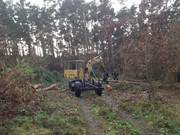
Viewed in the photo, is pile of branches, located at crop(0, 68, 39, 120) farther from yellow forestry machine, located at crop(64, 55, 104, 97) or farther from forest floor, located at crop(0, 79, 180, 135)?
yellow forestry machine, located at crop(64, 55, 104, 97)

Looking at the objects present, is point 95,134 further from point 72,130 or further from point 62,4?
point 62,4

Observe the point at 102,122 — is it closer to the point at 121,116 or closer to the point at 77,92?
the point at 121,116

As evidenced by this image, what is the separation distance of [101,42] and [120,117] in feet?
129

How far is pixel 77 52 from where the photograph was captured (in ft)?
192

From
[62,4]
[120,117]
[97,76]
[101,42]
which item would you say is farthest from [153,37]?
[62,4]

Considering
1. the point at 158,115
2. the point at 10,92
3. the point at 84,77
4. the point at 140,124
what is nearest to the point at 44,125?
the point at 10,92

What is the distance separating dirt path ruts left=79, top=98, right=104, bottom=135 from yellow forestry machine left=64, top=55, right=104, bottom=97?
2.98 metres

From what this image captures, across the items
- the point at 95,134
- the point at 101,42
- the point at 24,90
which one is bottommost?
the point at 95,134

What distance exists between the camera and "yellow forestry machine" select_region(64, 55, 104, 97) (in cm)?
2398

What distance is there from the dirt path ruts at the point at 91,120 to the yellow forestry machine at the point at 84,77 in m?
2.98

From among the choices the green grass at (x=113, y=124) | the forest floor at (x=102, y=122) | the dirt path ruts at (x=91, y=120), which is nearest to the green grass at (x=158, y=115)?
the forest floor at (x=102, y=122)

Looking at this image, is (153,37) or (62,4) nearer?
(153,37)

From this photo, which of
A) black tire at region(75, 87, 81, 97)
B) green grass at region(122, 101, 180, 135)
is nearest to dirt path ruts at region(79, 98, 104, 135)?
green grass at region(122, 101, 180, 135)

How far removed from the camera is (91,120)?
14.8 m
